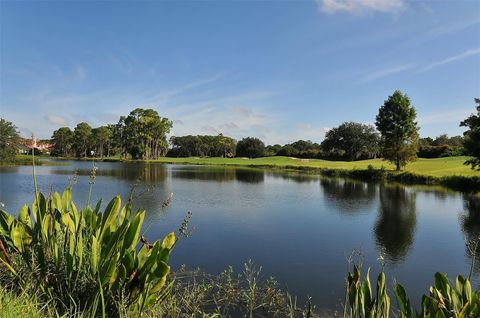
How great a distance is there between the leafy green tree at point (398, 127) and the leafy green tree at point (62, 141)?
96.8 metres

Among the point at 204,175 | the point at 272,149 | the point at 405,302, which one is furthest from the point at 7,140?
the point at 272,149

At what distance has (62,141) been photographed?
381 feet

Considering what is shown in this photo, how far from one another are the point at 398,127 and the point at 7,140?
56.9 m

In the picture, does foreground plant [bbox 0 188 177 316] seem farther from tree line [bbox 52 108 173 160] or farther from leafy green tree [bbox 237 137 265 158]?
leafy green tree [bbox 237 137 265 158]

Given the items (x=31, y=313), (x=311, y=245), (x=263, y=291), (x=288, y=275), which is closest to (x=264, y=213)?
(x=311, y=245)

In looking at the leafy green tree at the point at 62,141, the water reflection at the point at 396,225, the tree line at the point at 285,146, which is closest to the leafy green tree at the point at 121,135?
the tree line at the point at 285,146

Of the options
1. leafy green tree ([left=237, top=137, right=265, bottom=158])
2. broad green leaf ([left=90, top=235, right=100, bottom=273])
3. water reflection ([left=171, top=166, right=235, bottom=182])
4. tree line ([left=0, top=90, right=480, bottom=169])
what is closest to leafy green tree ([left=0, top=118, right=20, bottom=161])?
tree line ([left=0, top=90, right=480, bottom=169])

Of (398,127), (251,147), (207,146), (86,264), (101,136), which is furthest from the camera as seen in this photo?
(207,146)

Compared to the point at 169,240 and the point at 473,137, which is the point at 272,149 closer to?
the point at 473,137

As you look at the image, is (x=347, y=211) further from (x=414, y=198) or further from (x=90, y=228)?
(x=90, y=228)

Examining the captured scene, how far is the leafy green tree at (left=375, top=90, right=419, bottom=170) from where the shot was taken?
137ft

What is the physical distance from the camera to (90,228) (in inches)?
170

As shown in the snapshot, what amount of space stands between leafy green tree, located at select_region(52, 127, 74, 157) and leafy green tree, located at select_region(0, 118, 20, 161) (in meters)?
54.2

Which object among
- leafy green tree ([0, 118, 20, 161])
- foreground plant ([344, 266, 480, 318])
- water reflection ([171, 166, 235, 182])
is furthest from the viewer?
leafy green tree ([0, 118, 20, 161])
